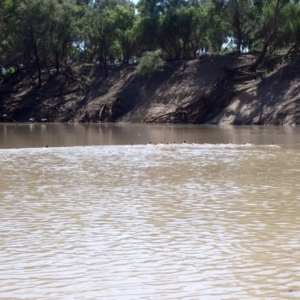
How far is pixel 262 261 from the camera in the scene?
29.6ft

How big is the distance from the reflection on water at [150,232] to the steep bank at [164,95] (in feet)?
109

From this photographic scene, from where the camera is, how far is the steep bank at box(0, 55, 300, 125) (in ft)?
175

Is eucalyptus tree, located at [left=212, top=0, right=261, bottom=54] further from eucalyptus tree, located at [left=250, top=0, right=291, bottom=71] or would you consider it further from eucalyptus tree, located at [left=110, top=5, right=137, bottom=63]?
eucalyptus tree, located at [left=110, top=5, right=137, bottom=63]

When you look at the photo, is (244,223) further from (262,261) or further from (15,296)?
(15,296)

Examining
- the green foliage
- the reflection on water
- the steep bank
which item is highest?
the green foliage

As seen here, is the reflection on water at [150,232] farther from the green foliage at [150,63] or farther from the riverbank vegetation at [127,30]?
the riverbank vegetation at [127,30]

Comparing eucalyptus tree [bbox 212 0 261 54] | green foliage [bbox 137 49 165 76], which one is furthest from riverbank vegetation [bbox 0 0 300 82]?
green foliage [bbox 137 49 165 76]

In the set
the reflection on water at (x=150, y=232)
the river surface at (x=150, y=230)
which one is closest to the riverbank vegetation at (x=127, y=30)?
the river surface at (x=150, y=230)

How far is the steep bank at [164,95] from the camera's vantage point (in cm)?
5328

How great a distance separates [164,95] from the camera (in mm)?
61312

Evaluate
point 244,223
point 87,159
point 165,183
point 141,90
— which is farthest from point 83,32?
point 244,223

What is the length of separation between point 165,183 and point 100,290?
9225 millimetres

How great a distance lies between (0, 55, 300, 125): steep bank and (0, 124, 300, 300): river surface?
31884 mm

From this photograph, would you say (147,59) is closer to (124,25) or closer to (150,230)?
(124,25)
